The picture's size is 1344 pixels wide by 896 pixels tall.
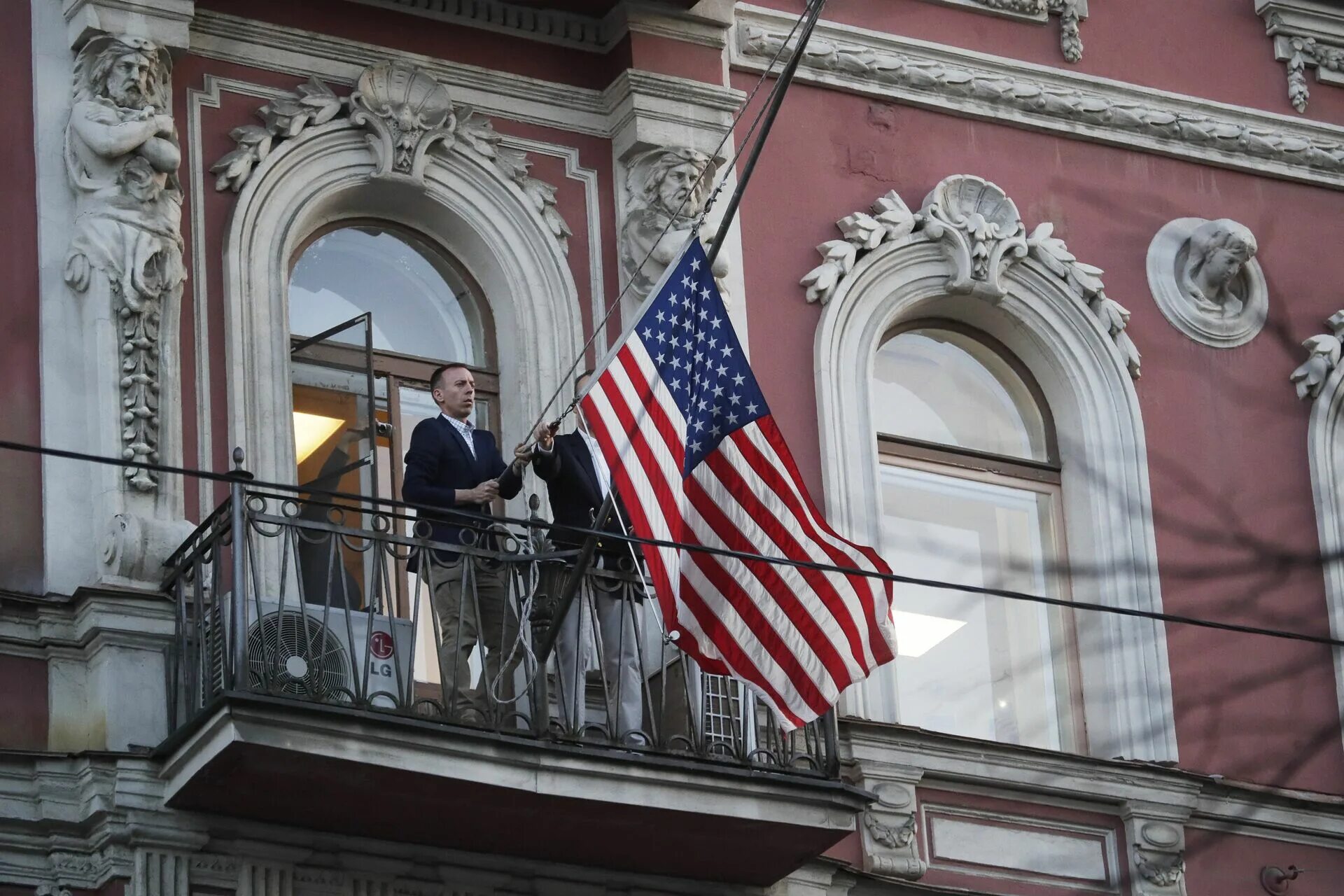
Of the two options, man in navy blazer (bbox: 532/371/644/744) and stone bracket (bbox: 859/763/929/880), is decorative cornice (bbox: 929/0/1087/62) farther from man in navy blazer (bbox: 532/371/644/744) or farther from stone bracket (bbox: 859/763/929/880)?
stone bracket (bbox: 859/763/929/880)

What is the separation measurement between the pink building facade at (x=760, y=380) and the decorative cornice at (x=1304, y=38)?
25 mm

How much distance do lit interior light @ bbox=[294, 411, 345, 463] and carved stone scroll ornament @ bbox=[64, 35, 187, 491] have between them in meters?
0.87

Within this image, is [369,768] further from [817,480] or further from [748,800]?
[817,480]

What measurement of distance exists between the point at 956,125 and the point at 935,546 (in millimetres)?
2193

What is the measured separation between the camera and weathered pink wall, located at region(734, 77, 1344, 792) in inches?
658

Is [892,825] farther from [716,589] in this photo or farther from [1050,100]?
[1050,100]

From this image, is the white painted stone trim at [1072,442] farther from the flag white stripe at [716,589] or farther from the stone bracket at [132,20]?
the stone bracket at [132,20]

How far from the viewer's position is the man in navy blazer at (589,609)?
14.3m

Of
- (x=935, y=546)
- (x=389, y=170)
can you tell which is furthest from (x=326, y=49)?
(x=935, y=546)

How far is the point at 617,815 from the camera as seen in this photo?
14164 millimetres

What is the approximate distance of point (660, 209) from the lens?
1627 centimetres

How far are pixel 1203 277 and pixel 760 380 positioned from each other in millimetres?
2747

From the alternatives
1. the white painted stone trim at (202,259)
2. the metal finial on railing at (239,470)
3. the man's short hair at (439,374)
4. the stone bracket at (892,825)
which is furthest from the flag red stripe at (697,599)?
the white painted stone trim at (202,259)

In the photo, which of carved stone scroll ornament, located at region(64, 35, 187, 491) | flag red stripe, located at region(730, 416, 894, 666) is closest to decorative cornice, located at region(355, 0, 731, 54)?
carved stone scroll ornament, located at region(64, 35, 187, 491)
